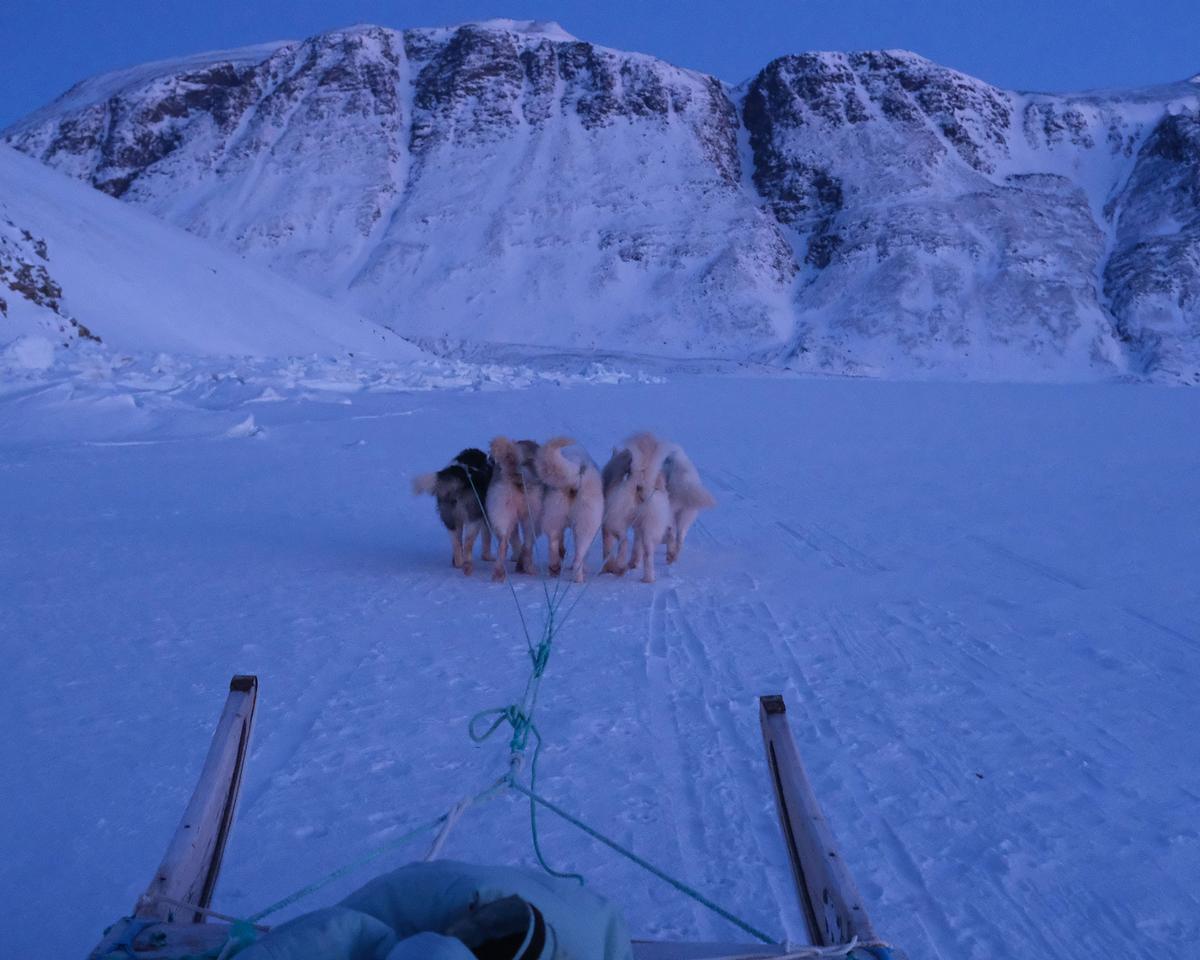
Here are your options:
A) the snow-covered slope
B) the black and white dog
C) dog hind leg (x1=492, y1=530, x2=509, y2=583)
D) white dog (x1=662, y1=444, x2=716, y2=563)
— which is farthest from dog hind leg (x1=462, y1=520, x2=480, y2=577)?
the snow-covered slope

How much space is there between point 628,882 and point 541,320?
68.0 meters

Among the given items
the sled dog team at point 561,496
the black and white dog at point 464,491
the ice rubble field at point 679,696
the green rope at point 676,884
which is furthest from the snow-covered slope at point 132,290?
the green rope at point 676,884

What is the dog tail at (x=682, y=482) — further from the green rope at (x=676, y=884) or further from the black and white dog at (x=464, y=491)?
the green rope at (x=676, y=884)

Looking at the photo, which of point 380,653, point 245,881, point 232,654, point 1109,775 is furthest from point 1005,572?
point 245,881

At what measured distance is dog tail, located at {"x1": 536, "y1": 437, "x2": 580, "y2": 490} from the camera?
6070 millimetres

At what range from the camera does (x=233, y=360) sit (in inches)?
912

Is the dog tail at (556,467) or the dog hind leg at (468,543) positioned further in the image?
the dog hind leg at (468,543)

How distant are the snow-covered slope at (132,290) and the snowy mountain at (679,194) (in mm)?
32357

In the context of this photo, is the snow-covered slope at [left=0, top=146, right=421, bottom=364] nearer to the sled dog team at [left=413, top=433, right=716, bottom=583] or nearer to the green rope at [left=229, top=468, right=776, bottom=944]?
A: the sled dog team at [left=413, top=433, right=716, bottom=583]

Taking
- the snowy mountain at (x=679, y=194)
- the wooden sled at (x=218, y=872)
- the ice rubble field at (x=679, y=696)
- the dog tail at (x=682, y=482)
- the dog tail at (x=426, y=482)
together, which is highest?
the snowy mountain at (x=679, y=194)

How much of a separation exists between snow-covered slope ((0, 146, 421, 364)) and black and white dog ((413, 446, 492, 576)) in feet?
47.1

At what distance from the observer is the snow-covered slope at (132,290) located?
905 inches

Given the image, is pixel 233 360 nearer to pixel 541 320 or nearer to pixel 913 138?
pixel 541 320

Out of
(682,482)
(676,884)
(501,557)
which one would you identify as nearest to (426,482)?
(501,557)
